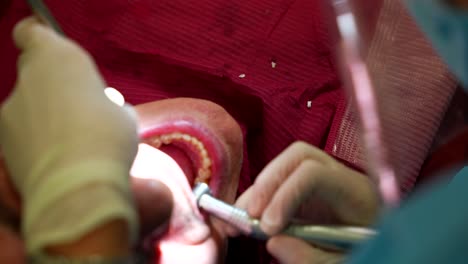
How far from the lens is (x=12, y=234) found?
498 millimetres

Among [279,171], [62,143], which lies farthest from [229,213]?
[62,143]

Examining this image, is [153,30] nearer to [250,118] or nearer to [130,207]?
[250,118]

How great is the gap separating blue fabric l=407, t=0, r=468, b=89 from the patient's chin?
0.44 meters

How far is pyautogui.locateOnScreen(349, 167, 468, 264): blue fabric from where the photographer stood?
369 millimetres

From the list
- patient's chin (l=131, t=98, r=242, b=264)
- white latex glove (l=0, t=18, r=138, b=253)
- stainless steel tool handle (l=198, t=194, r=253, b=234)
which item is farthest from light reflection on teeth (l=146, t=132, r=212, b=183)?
white latex glove (l=0, t=18, r=138, b=253)

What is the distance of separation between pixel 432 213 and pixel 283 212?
0.95ft

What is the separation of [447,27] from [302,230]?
12.8 inches

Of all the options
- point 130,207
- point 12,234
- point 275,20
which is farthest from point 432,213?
point 275,20

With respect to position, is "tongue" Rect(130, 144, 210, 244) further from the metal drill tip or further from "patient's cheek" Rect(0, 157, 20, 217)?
"patient's cheek" Rect(0, 157, 20, 217)

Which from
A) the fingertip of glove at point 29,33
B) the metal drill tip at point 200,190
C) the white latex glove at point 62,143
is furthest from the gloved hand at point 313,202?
the fingertip of glove at point 29,33

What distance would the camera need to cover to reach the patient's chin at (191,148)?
0.79 meters

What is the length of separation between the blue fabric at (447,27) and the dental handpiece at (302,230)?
22 centimetres

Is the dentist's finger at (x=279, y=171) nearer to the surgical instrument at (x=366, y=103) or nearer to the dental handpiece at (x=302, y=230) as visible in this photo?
the dental handpiece at (x=302, y=230)

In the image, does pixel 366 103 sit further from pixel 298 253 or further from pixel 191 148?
pixel 191 148
